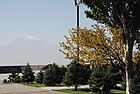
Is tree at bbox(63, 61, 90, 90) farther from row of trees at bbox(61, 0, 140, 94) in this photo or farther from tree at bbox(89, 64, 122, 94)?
row of trees at bbox(61, 0, 140, 94)

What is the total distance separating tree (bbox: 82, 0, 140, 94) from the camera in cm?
1490

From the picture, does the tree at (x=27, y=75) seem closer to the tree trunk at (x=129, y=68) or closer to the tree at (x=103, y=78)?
the tree at (x=103, y=78)

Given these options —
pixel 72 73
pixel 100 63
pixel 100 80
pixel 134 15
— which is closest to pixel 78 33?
pixel 100 63

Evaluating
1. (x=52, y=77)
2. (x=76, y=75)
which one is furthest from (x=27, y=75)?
(x=76, y=75)

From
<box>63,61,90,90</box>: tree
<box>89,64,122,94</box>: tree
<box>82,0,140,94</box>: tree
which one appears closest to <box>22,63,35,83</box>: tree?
<box>63,61,90,90</box>: tree

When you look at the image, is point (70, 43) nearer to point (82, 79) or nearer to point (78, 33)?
point (78, 33)

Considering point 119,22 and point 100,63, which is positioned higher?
point 119,22

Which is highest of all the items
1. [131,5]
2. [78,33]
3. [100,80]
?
[131,5]

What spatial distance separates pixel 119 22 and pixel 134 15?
76 centimetres

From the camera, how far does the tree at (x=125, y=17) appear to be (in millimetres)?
14898

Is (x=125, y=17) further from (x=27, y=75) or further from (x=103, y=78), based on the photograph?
(x=27, y=75)

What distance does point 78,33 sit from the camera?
49.3ft

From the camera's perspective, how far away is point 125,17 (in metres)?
15.2

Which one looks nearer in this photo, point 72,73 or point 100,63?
point 100,63
